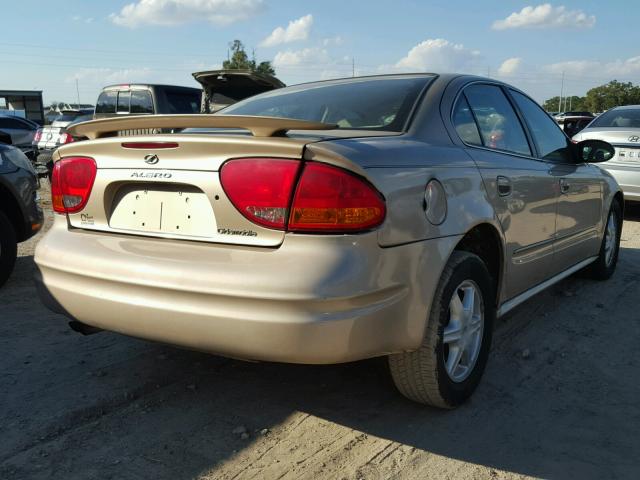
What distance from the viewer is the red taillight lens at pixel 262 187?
2.19 m

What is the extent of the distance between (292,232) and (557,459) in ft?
4.68

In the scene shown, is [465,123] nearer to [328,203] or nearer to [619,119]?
[328,203]

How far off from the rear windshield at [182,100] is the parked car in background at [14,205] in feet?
20.0

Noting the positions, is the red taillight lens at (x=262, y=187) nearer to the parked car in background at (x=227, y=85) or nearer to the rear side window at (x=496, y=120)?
the rear side window at (x=496, y=120)

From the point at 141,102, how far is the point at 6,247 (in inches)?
264

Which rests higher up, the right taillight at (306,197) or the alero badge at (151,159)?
the alero badge at (151,159)

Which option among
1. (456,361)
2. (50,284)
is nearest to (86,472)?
(50,284)

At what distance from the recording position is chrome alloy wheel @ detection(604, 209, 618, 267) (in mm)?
5185

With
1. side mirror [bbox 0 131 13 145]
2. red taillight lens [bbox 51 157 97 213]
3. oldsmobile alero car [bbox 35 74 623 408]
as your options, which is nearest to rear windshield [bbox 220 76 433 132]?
oldsmobile alero car [bbox 35 74 623 408]

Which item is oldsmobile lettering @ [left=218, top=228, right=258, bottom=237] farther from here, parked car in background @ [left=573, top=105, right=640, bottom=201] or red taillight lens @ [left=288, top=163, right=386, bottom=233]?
parked car in background @ [left=573, top=105, right=640, bottom=201]

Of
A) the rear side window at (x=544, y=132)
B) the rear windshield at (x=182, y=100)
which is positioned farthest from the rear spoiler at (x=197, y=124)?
the rear windshield at (x=182, y=100)

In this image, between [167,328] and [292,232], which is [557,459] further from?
[167,328]

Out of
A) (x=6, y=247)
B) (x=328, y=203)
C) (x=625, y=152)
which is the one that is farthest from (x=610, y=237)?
(x=6, y=247)

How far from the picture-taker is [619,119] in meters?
8.77
